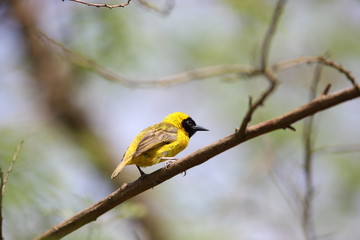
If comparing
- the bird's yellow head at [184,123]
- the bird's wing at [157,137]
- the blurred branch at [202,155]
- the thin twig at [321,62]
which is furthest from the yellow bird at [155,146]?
the thin twig at [321,62]

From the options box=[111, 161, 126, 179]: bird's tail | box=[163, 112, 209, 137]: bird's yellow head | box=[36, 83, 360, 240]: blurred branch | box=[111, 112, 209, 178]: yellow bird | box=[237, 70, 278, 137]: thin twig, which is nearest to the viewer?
box=[237, 70, 278, 137]: thin twig

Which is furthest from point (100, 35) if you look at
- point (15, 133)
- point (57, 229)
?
point (57, 229)

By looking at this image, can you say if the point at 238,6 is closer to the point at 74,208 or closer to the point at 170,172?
the point at 74,208

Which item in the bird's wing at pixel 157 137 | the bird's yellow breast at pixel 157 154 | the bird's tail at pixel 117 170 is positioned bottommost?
the bird's tail at pixel 117 170

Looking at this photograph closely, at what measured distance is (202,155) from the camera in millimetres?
2771

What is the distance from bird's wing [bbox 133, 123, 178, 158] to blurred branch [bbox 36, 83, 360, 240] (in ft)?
3.17

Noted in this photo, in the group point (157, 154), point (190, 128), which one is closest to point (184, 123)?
point (190, 128)

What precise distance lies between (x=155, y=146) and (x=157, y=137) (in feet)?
0.50

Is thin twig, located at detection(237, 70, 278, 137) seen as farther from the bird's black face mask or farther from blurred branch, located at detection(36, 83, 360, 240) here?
the bird's black face mask

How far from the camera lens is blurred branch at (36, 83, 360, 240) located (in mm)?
2480

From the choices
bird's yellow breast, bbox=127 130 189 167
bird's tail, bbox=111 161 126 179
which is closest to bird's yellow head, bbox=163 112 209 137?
bird's yellow breast, bbox=127 130 189 167

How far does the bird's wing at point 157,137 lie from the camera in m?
4.15

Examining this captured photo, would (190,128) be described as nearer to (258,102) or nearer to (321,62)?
(321,62)

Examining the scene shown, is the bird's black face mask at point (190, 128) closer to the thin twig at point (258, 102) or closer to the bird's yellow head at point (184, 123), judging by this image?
the bird's yellow head at point (184, 123)
